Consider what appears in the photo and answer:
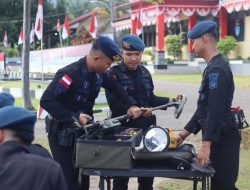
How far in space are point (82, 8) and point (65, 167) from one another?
85090 millimetres

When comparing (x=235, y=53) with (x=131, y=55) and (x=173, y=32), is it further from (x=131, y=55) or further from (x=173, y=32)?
(x=131, y=55)

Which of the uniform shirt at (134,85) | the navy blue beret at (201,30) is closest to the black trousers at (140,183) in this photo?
the uniform shirt at (134,85)

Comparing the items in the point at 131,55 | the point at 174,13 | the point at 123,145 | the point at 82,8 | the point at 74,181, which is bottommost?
the point at 74,181

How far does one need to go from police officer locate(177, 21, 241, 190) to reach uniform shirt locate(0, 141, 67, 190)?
5.51ft

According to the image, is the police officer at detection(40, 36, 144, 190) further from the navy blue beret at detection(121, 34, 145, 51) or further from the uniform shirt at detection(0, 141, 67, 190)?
the uniform shirt at detection(0, 141, 67, 190)

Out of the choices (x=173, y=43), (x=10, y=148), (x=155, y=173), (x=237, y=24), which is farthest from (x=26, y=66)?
(x=173, y=43)

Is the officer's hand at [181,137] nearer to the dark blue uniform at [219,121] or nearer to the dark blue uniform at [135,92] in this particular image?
the dark blue uniform at [219,121]

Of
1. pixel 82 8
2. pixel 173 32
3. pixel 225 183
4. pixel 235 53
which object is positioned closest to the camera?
pixel 225 183

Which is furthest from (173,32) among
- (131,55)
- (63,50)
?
(131,55)

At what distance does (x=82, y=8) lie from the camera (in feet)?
288

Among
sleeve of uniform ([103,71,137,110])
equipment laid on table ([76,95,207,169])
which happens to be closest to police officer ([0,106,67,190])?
equipment laid on table ([76,95,207,169])

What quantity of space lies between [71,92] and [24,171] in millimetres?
1849

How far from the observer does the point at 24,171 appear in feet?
8.43

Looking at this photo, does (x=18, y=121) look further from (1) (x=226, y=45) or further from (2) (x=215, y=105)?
(1) (x=226, y=45)
